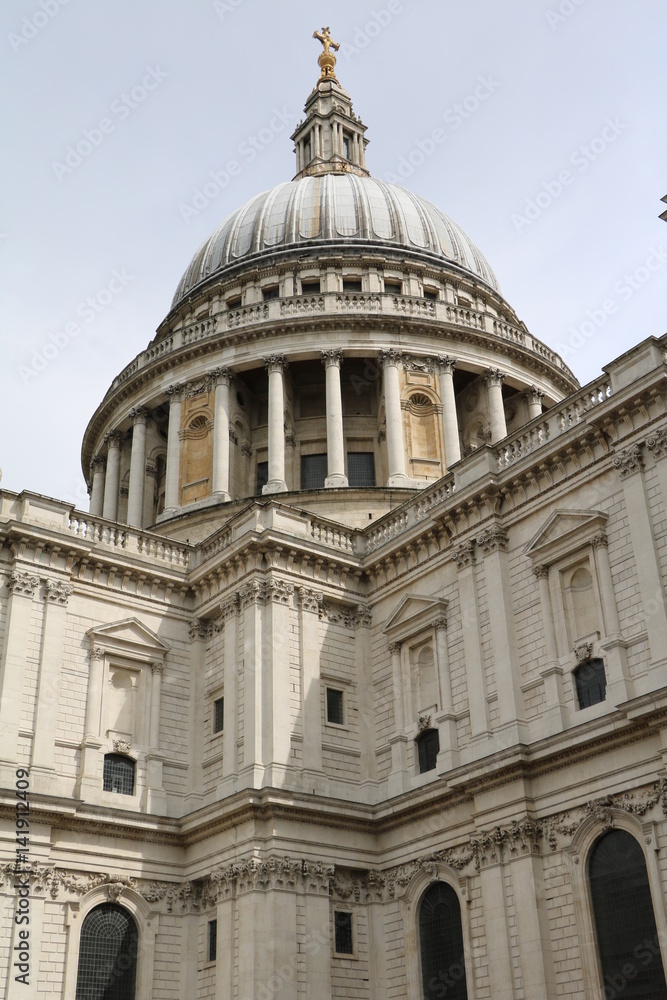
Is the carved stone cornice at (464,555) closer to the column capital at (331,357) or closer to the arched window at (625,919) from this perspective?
the arched window at (625,919)

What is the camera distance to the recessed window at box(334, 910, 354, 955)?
2788 centimetres

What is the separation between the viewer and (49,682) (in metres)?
28.9

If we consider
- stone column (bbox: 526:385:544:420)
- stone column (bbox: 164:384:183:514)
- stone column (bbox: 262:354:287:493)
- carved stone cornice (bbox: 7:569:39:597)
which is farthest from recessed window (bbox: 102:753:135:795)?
stone column (bbox: 526:385:544:420)

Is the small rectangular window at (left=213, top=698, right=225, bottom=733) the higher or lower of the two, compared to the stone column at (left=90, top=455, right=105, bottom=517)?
lower

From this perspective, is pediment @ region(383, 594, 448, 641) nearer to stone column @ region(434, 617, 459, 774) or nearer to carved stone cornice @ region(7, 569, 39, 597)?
stone column @ region(434, 617, 459, 774)

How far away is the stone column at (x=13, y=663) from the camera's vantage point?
90.2ft

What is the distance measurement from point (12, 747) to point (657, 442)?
56.4ft

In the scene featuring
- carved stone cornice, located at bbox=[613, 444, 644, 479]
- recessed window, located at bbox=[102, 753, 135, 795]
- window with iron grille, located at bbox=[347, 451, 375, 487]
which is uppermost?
window with iron grille, located at bbox=[347, 451, 375, 487]

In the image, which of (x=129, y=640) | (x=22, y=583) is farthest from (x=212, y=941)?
(x=22, y=583)

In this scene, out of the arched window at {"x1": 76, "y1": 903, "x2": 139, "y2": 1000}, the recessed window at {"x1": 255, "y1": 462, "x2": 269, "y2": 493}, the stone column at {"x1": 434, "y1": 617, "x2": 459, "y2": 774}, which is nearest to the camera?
the arched window at {"x1": 76, "y1": 903, "x2": 139, "y2": 1000}

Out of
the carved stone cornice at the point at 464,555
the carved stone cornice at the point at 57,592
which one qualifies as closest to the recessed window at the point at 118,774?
the carved stone cornice at the point at 57,592

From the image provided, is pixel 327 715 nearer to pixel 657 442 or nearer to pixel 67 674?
pixel 67 674

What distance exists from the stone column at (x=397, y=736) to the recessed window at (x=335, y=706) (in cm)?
150

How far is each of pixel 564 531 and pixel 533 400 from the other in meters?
22.7
